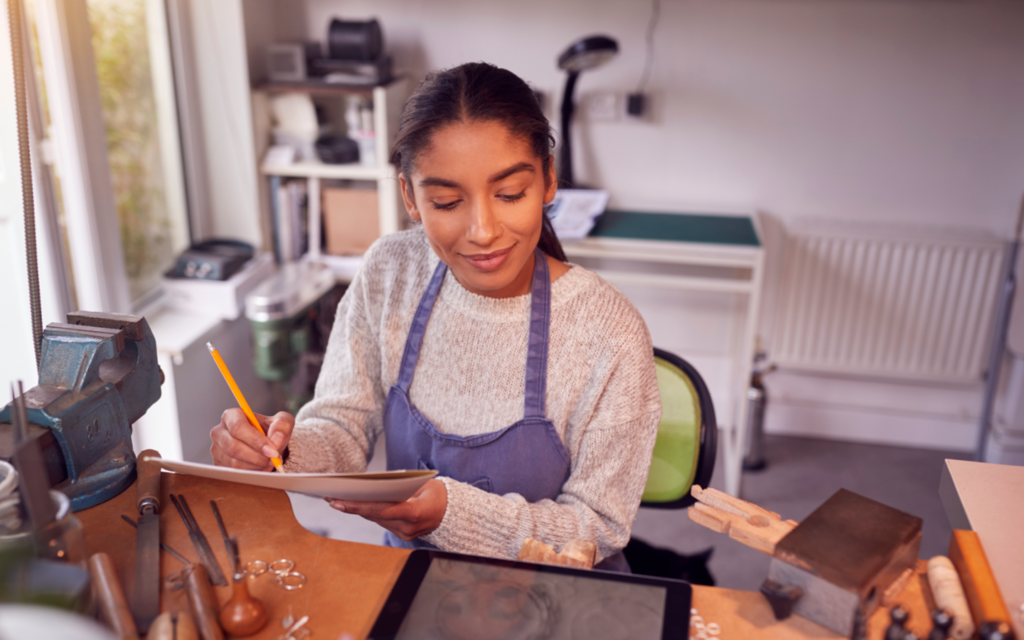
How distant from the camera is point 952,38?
2500 millimetres

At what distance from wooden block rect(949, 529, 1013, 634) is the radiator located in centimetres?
Result: 204

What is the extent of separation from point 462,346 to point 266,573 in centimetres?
49

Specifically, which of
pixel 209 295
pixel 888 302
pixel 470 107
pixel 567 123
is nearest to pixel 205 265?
pixel 209 295

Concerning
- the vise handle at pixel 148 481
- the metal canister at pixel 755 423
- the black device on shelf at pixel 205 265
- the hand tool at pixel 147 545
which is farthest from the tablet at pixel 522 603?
the metal canister at pixel 755 423

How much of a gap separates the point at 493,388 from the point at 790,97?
6.46ft

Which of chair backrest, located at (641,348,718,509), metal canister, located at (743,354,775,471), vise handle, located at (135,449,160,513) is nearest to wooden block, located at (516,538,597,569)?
vise handle, located at (135,449,160,513)

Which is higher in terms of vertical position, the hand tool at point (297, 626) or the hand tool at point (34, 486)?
the hand tool at point (34, 486)

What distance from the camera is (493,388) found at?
3.82 ft

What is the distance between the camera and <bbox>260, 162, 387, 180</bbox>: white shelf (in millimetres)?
2531

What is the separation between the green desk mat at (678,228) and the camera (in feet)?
8.00

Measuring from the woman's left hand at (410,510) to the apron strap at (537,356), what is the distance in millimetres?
212

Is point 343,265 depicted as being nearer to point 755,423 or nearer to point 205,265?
point 205,265

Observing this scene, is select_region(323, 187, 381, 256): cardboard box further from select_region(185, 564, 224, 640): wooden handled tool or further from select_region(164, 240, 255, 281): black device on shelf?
select_region(185, 564, 224, 640): wooden handled tool

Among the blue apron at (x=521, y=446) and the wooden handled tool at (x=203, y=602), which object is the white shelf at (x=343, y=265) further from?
the wooden handled tool at (x=203, y=602)
